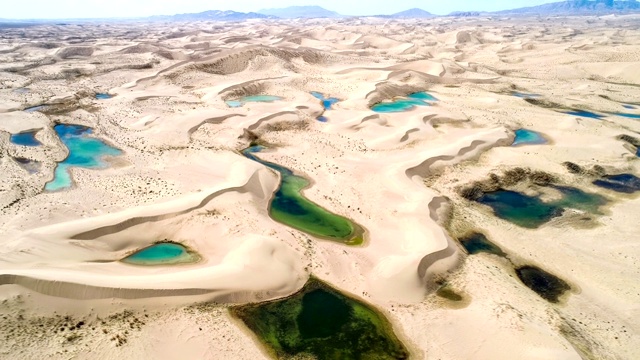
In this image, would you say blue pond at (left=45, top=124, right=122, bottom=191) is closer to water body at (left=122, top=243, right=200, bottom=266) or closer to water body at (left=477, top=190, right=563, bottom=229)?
water body at (left=122, top=243, right=200, bottom=266)

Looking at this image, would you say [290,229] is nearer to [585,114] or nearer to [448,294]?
[448,294]

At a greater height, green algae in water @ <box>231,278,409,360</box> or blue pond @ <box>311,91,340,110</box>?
blue pond @ <box>311,91,340,110</box>

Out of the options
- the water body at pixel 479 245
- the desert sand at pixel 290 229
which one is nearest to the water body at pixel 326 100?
the desert sand at pixel 290 229

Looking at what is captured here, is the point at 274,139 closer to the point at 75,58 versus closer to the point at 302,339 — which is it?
the point at 302,339

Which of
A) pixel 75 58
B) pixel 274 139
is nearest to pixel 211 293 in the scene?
pixel 274 139

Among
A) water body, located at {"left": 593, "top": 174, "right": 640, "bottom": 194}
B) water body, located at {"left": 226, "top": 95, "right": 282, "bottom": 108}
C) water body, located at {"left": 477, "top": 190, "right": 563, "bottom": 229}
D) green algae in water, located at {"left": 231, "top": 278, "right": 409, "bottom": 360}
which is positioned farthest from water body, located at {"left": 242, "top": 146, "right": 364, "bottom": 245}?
water body, located at {"left": 226, "top": 95, "right": 282, "bottom": 108}

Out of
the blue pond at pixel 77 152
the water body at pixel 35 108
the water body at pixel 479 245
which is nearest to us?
the water body at pixel 479 245

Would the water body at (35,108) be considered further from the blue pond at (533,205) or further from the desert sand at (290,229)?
the blue pond at (533,205)
